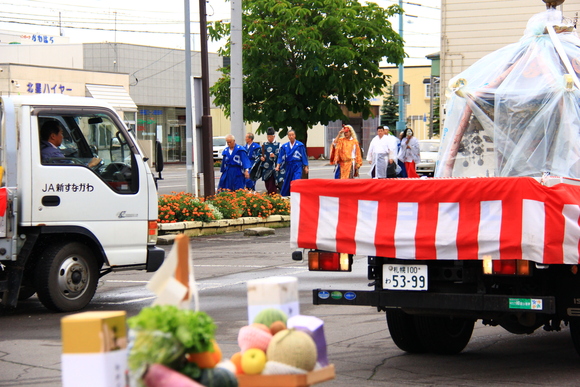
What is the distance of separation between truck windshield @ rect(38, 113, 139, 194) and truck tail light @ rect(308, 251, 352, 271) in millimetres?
3660

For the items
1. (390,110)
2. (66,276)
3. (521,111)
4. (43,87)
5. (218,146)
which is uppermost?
(43,87)

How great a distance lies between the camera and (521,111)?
813 centimetres

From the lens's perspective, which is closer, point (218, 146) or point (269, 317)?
point (269, 317)

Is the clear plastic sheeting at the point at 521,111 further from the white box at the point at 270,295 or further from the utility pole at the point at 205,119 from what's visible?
the utility pole at the point at 205,119

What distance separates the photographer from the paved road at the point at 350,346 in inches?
265

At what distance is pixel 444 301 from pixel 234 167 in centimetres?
1543

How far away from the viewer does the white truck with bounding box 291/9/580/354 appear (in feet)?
20.4

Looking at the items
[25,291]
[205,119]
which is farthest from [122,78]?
[25,291]

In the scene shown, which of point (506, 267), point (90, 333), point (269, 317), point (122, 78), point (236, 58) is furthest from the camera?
point (122, 78)

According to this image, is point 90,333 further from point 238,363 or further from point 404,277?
point 404,277

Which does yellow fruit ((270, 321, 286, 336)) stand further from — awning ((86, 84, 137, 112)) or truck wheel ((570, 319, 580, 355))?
awning ((86, 84, 137, 112))

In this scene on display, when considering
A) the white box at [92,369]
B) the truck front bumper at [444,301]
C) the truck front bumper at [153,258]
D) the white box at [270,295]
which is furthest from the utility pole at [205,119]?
the white box at [92,369]

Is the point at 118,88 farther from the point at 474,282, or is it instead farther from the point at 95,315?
the point at 95,315

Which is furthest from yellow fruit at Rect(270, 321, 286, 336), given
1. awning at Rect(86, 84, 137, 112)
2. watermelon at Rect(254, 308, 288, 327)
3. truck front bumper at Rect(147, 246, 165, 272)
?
awning at Rect(86, 84, 137, 112)
